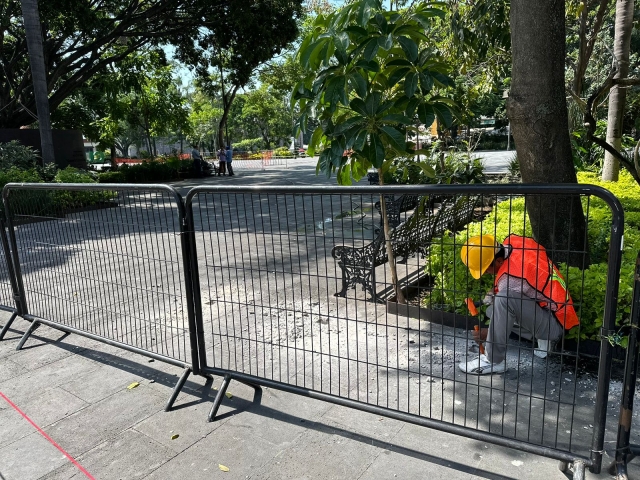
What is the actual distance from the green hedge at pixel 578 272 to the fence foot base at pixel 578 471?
64 cm

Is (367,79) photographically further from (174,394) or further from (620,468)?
(620,468)

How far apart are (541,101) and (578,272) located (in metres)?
1.44

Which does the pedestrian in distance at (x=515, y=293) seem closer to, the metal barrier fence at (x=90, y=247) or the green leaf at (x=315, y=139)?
the green leaf at (x=315, y=139)

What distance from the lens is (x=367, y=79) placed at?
414cm

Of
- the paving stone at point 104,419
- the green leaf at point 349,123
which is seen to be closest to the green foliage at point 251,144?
the green leaf at point 349,123

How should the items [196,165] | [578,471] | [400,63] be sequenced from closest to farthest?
[578,471], [400,63], [196,165]

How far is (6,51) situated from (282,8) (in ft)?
42.3

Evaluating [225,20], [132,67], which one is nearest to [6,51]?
[132,67]

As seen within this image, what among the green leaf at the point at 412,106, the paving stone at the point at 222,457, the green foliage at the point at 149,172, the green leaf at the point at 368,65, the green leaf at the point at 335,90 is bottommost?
the paving stone at the point at 222,457

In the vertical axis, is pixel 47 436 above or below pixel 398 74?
below

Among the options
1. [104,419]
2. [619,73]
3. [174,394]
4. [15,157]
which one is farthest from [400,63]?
[15,157]

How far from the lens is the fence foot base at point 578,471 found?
93.6 inches

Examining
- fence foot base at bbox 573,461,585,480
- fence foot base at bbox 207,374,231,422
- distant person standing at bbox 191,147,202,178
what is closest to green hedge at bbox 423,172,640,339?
fence foot base at bbox 573,461,585,480

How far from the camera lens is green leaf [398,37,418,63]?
151 inches
